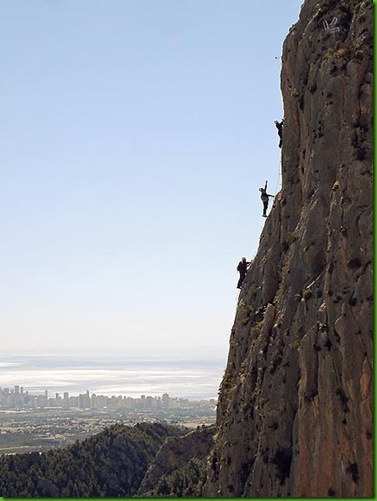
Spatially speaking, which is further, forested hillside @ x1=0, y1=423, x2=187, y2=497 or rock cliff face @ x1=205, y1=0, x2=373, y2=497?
forested hillside @ x1=0, y1=423, x2=187, y2=497

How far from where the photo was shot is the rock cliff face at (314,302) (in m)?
22.0

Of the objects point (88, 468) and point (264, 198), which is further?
point (88, 468)

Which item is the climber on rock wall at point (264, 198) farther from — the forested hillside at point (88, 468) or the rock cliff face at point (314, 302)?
the forested hillside at point (88, 468)

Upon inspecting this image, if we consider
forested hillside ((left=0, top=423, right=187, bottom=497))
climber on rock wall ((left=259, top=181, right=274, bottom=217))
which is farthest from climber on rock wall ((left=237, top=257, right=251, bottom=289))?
forested hillside ((left=0, top=423, right=187, bottom=497))

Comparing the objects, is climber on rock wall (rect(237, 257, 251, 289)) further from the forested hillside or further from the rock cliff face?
the forested hillside

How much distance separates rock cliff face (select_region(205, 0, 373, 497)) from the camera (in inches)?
866

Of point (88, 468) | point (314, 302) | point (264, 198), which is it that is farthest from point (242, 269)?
point (88, 468)

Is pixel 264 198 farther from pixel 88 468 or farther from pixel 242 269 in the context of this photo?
pixel 88 468

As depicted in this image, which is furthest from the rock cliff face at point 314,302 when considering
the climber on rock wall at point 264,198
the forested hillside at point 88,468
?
the forested hillside at point 88,468

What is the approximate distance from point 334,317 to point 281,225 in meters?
8.30

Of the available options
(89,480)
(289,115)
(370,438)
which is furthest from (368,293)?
(89,480)

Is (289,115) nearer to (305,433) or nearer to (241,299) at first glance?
(241,299)

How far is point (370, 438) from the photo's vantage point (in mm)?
20812

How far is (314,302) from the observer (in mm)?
24656
